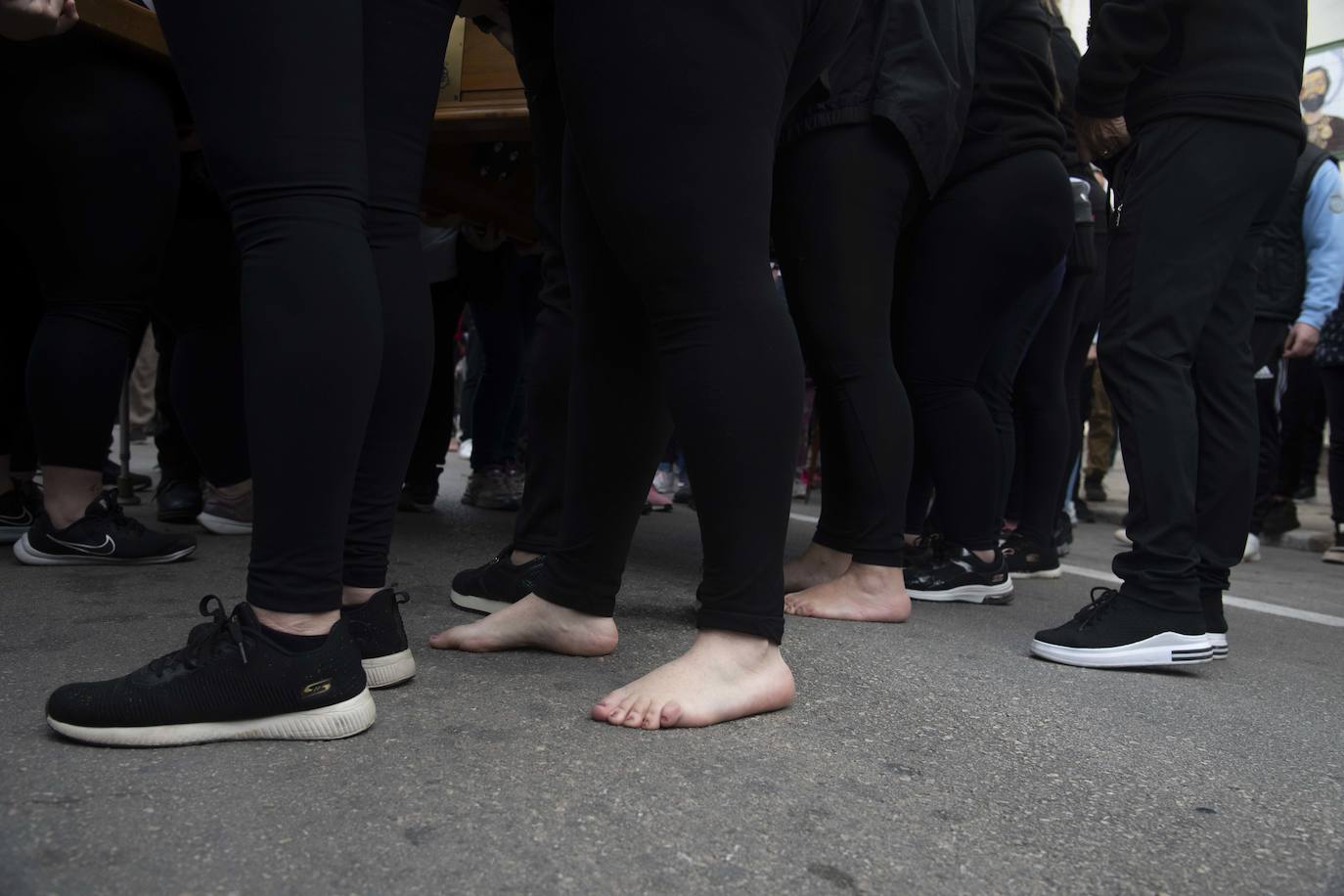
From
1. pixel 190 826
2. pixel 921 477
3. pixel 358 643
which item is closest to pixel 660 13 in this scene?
pixel 358 643

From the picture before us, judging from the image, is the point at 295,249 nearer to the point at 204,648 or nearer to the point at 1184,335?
the point at 204,648

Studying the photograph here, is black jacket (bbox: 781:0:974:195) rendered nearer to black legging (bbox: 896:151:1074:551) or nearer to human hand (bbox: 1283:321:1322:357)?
black legging (bbox: 896:151:1074:551)

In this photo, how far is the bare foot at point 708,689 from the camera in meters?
1.37

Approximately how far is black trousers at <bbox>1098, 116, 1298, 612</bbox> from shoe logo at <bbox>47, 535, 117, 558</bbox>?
82.9 inches

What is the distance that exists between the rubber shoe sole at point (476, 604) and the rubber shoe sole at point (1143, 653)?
1.03 meters

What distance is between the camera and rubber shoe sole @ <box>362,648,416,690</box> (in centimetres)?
148

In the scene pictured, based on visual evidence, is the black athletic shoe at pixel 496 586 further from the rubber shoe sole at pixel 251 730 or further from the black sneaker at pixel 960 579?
the black sneaker at pixel 960 579

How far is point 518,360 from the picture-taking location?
4320mm

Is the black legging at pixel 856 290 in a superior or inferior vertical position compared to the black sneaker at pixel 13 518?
superior

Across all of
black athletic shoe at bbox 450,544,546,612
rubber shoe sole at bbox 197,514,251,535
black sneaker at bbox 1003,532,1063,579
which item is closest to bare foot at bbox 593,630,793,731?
black athletic shoe at bbox 450,544,546,612

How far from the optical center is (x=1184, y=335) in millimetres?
2111

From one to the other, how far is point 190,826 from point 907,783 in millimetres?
746

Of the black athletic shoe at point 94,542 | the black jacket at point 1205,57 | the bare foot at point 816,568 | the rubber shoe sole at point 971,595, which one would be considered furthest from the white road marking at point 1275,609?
the black athletic shoe at point 94,542

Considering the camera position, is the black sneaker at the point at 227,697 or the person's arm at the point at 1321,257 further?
the person's arm at the point at 1321,257
